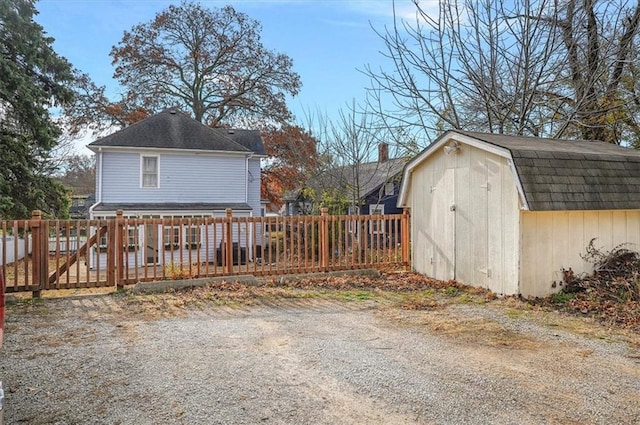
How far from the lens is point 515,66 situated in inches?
454

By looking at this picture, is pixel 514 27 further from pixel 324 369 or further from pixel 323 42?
pixel 324 369

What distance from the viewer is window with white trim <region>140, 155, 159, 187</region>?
56.8ft

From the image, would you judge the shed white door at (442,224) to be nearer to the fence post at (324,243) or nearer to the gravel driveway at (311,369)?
the fence post at (324,243)

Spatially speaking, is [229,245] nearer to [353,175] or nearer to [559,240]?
[559,240]

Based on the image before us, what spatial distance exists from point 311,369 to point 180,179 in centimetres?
1495

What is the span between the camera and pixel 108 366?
4.27 m

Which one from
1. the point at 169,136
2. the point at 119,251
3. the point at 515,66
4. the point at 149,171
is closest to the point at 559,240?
the point at 515,66

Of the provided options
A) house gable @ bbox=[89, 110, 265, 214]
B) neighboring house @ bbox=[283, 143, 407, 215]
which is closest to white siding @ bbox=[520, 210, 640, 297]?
neighboring house @ bbox=[283, 143, 407, 215]

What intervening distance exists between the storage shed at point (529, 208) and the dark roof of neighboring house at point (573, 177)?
2 cm

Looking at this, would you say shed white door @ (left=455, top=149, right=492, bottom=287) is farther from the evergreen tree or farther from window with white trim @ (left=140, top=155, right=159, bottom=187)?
the evergreen tree

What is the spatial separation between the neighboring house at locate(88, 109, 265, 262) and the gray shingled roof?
12.0m

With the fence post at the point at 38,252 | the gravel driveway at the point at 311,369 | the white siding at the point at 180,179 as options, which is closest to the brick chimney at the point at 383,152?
the white siding at the point at 180,179

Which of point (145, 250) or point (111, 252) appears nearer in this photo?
point (111, 252)

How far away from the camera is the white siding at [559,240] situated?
718 centimetres
